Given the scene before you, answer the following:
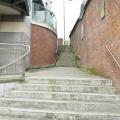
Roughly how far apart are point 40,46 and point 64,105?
8436 millimetres

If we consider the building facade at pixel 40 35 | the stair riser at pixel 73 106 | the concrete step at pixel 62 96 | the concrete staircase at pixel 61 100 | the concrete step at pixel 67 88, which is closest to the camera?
the concrete staircase at pixel 61 100

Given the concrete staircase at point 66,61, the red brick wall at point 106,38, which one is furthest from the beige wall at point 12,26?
the concrete staircase at point 66,61

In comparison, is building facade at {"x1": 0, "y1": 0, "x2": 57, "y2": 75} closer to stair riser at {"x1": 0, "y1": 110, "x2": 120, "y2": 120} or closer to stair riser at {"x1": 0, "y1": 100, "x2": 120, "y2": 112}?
stair riser at {"x1": 0, "y1": 100, "x2": 120, "y2": 112}

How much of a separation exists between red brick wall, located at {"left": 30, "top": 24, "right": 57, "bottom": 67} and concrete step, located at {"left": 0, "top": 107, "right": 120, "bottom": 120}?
731 centimetres

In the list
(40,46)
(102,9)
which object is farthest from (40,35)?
(102,9)

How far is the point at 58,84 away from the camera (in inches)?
344

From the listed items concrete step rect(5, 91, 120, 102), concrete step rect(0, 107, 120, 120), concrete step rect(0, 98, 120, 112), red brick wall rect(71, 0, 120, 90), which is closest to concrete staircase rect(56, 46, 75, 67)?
red brick wall rect(71, 0, 120, 90)

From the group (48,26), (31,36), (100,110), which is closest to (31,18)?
(31,36)

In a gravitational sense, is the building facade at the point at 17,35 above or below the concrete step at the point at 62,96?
above

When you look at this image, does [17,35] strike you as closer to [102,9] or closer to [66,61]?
[102,9]

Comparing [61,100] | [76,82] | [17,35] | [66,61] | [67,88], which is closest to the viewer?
[61,100]

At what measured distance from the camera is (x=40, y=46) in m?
15.4

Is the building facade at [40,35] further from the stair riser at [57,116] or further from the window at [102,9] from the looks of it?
the stair riser at [57,116]

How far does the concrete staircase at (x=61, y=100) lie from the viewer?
6.78m
